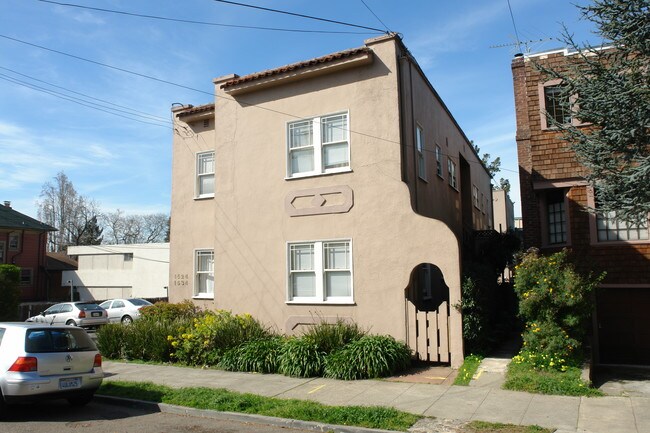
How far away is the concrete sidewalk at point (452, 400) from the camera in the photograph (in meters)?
7.67

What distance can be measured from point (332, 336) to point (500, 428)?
501 cm

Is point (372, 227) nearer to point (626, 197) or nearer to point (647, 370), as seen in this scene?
point (626, 197)

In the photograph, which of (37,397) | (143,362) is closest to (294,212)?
(143,362)

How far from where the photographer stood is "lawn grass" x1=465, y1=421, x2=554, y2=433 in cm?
717

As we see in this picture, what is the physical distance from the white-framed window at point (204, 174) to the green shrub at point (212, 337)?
4718 mm

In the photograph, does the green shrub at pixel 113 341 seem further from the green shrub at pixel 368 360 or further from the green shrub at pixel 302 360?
the green shrub at pixel 368 360

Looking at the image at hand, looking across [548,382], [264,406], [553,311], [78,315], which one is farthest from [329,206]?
[78,315]

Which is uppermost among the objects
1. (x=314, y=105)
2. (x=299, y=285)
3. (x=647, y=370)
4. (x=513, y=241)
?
(x=314, y=105)

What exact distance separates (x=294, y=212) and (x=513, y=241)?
770 centimetres

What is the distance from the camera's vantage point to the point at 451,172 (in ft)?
61.7

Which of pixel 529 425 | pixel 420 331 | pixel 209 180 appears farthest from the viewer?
pixel 209 180

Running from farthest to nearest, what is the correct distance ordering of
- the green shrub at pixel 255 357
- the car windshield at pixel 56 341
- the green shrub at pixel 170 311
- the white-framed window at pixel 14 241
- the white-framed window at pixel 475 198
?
1. the white-framed window at pixel 14 241
2. the white-framed window at pixel 475 198
3. the green shrub at pixel 170 311
4. the green shrub at pixel 255 357
5. the car windshield at pixel 56 341

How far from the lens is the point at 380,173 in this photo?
13.0 m

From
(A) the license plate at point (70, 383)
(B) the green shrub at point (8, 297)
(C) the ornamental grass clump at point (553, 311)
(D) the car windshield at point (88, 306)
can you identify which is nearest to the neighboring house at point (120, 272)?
(B) the green shrub at point (8, 297)
